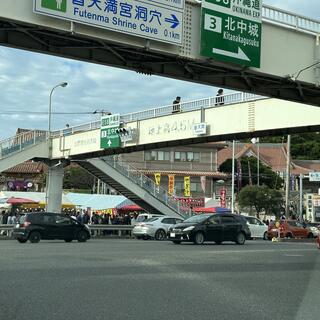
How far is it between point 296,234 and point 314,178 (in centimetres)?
1077

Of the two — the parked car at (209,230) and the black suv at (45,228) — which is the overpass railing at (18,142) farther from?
the parked car at (209,230)

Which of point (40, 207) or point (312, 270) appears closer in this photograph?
point (312, 270)

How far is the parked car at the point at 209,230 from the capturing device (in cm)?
2691

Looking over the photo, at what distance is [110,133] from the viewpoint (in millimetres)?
35219

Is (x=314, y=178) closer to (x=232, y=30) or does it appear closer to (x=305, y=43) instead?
(x=305, y=43)

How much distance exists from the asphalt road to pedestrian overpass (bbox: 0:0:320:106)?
599 cm

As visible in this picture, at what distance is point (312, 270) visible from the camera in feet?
50.4

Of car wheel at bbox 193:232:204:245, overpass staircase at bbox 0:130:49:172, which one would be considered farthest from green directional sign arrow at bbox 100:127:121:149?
car wheel at bbox 193:232:204:245

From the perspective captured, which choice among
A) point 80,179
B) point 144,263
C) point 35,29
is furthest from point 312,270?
point 80,179

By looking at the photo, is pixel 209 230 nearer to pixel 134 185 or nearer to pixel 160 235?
pixel 160 235

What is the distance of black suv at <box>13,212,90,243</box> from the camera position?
Answer: 27.0m

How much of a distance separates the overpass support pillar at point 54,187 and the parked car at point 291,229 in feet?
50.2

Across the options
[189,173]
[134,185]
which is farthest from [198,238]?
[189,173]

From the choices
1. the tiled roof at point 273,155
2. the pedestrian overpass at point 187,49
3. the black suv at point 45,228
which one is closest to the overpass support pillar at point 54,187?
the black suv at point 45,228
